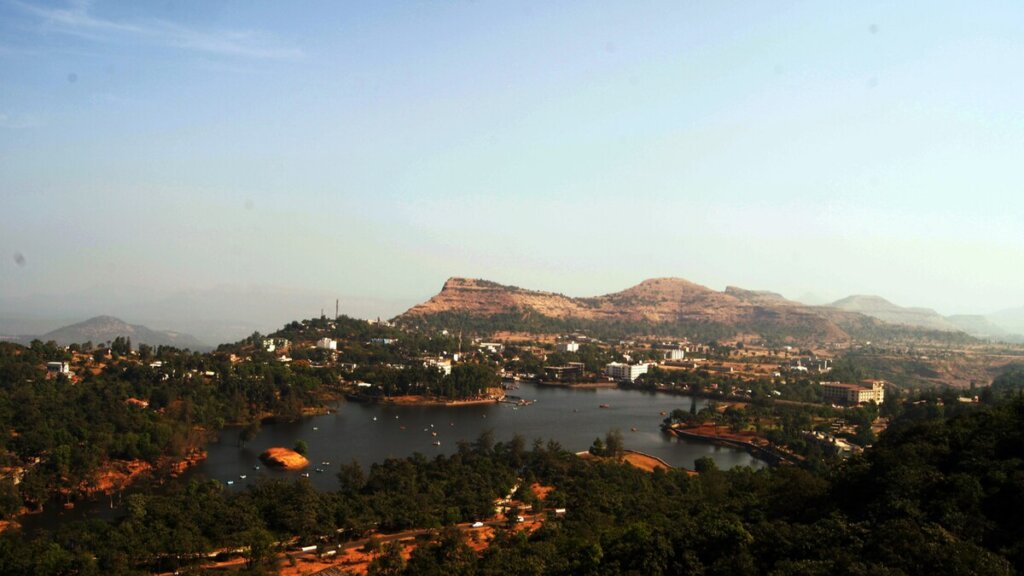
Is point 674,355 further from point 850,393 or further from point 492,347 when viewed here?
point 850,393

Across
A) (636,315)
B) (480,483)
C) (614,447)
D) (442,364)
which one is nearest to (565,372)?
(442,364)

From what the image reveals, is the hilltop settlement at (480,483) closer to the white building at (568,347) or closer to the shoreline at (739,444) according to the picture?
the shoreline at (739,444)

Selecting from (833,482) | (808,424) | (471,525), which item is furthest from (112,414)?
(808,424)

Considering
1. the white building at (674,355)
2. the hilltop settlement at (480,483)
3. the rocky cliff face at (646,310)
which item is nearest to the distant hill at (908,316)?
the rocky cliff face at (646,310)

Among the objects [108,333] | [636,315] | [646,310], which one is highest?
[646,310]

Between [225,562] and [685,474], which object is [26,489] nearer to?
[225,562]

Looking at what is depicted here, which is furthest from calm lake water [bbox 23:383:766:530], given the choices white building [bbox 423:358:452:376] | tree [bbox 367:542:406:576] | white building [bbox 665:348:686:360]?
white building [bbox 665:348:686:360]
